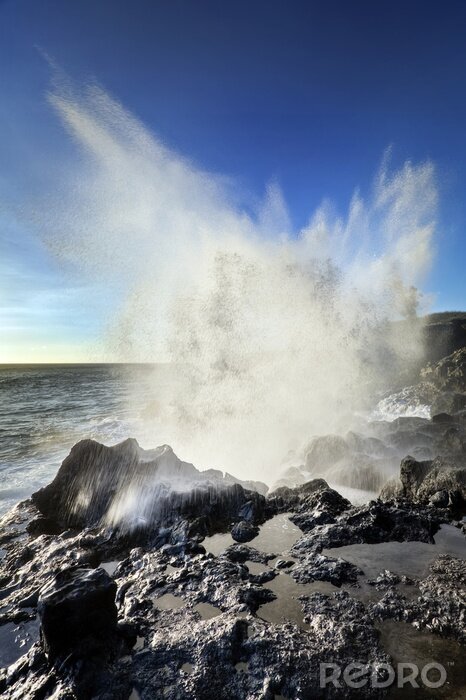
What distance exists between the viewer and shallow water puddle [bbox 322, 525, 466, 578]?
890cm

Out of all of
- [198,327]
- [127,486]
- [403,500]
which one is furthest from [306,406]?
[127,486]

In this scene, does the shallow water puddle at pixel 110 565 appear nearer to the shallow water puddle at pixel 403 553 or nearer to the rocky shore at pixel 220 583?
the rocky shore at pixel 220 583

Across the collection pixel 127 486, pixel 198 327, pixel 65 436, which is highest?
pixel 198 327

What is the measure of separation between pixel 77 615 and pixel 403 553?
27.6 ft

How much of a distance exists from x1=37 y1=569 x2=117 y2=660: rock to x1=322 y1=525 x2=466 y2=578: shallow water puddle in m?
6.01

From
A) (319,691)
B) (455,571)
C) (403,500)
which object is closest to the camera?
(319,691)

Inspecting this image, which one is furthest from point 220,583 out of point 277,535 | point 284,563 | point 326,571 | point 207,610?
point 277,535

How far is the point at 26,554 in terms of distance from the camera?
34.6 feet

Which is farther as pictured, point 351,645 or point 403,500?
point 403,500

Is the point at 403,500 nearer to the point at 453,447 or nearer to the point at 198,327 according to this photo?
the point at 453,447

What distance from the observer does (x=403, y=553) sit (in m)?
9.66

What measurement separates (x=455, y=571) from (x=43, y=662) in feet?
30.8

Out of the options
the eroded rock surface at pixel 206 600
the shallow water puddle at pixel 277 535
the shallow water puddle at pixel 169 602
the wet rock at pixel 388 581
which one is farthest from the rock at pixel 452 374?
the shallow water puddle at pixel 169 602

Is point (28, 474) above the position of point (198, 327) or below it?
below
